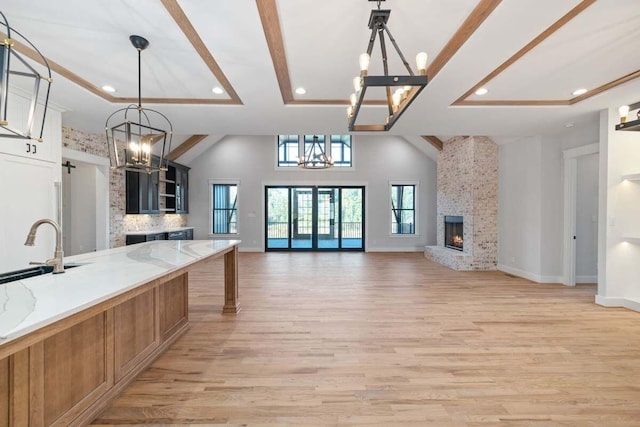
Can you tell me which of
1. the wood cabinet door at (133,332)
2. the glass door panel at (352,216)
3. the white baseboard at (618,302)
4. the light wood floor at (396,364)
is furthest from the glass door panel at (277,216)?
the white baseboard at (618,302)

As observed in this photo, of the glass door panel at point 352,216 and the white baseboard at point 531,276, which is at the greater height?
the glass door panel at point 352,216

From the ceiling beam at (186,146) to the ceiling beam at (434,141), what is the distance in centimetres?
608

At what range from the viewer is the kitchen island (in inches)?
54.2

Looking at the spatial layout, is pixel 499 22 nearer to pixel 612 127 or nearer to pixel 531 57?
pixel 531 57

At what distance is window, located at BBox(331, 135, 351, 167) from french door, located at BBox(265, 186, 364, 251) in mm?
897

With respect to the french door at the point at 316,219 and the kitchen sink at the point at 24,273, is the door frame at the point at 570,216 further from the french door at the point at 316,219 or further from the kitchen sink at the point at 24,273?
the kitchen sink at the point at 24,273

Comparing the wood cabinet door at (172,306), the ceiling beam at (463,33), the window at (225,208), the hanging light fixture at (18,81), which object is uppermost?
the ceiling beam at (463,33)

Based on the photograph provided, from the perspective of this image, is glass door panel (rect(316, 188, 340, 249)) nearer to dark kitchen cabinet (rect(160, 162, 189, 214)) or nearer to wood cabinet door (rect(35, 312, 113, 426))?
dark kitchen cabinet (rect(160, 162, 189, 214))

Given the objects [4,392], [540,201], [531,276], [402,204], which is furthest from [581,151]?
[4,392]

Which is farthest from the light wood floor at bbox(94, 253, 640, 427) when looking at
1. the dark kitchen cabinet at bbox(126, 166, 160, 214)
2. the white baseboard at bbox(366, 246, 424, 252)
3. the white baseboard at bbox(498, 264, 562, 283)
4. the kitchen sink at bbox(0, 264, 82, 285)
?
the white baseboard at bbox(366, 246, 424, 252)

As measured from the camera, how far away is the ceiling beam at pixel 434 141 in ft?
27.3

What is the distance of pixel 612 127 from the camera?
421 centimetres

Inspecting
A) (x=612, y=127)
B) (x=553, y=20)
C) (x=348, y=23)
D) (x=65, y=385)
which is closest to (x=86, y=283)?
(x=65, y=385)

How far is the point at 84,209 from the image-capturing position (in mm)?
5867
